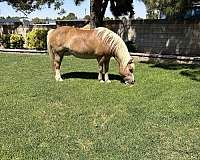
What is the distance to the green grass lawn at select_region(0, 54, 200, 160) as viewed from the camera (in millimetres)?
5648

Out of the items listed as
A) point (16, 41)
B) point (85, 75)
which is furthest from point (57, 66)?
point (16, 41)

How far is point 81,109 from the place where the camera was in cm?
775

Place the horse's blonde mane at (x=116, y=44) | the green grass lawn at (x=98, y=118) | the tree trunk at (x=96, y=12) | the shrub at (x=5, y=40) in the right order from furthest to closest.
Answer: the shrub at (x=5, y=40) → the tree trunk at (x=96, y=12) → the horse's blonde mane at (x=116, y=44) → the green grass lawn at (x=98, y=118)

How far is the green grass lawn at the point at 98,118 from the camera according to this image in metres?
5.65

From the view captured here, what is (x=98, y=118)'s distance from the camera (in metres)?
7.16

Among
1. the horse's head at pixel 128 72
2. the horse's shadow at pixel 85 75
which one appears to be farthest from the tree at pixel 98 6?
the horse's head at pixel 128 72

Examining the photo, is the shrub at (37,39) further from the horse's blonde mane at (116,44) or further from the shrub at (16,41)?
the horse's blonde mane at (116,44)

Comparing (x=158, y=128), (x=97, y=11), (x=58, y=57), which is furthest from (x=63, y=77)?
(x=97, y=11)

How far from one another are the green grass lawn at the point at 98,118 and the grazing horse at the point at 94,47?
1.48ft

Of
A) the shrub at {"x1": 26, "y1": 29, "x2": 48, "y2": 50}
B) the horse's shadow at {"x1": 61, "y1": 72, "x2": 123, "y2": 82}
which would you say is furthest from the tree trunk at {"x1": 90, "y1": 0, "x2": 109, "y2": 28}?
the horse's shadow at {"x1": 61, "y1": 72, "x2": 123, "y2": 82}

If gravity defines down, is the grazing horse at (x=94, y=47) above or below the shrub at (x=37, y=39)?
above

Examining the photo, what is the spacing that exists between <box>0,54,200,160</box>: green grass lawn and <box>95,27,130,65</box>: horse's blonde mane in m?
0.75

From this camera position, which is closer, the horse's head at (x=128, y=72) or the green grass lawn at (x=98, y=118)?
the green grass lawn at (x=98, y=118)

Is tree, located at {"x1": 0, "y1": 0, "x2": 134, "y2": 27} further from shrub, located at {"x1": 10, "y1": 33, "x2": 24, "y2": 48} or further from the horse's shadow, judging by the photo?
the horse's shadow
